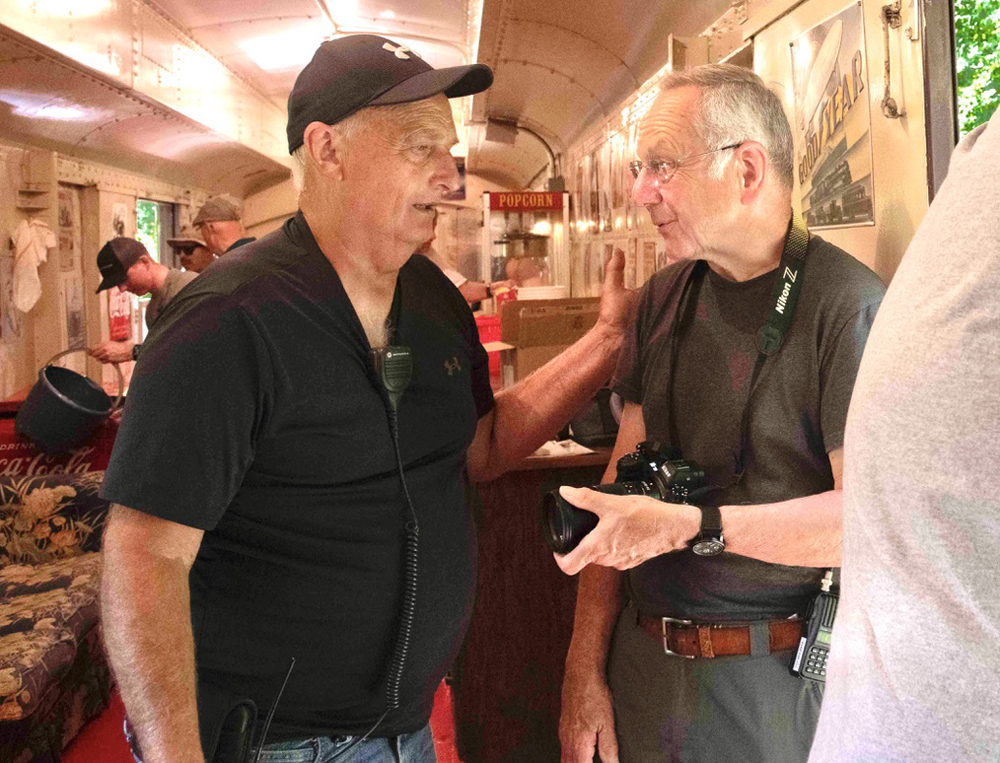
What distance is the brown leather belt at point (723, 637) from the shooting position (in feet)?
5.62

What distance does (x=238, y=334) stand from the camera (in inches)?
58.5

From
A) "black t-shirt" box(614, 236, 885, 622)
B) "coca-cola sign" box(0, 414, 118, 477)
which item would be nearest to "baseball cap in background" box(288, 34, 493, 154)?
"black t-shirt" box(614, 236, 885, 622)

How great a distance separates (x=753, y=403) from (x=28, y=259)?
683 centimetres

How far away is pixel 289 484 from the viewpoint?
1.58 meters

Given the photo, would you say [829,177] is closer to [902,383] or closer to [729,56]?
[729,56]

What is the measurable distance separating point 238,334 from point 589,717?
114 cm

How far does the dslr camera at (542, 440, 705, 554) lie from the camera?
1.53 meters

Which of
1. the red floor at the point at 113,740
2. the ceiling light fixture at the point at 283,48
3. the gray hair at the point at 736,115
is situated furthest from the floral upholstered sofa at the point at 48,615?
the ceiling light fixture at the point at 283,48

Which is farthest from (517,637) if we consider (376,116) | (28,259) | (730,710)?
(28,259)

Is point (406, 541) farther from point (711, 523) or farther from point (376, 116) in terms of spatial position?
point (376, 116)

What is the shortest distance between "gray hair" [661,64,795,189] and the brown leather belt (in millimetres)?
883

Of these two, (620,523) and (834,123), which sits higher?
(834,123)

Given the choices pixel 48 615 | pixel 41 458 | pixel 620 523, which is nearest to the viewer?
pixel 620 523

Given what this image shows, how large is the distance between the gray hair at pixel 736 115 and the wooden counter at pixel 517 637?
1689 mm
